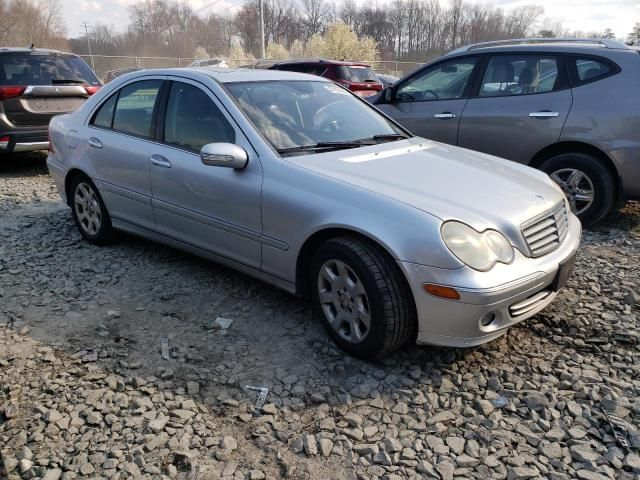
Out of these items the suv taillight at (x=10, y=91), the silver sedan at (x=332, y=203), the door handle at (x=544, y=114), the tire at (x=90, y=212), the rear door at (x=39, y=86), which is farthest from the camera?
the rear door at (x=39, y=86)

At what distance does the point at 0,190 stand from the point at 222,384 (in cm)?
547

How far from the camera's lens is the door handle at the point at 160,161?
391 cm

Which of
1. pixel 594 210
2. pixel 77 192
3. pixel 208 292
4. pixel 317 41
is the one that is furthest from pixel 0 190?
pixel 317 41

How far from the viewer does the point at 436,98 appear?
623 centimetres

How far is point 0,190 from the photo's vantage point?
689 centimetres

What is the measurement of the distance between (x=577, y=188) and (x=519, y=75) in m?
1.36

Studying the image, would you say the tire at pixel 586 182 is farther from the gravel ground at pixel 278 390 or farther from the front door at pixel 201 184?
the front door at pixel 201 184

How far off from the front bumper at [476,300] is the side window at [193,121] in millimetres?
1671

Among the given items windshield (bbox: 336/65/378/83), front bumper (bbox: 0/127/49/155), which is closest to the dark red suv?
windshield (bbox: 336/65/378/83)

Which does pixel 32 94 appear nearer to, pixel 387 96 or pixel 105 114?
pixel 105 114

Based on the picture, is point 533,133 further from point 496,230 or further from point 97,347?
point 97,347

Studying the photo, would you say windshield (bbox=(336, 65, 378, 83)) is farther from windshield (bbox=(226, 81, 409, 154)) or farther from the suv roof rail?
windshield (bbox=(226, 81, 409, 154))

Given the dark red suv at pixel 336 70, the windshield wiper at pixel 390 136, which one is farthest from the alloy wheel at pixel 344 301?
the dark red suv at pixel 336 70

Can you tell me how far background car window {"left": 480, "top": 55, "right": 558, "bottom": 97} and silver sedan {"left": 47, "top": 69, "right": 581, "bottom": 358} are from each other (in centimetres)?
207
